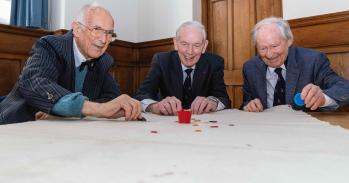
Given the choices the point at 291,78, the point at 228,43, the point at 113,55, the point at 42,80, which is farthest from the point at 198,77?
the point at 113,55

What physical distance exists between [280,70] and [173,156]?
66.4 inches

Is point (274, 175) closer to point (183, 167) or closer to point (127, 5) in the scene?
point (183, 167)

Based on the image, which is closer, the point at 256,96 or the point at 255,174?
the point at 255,174

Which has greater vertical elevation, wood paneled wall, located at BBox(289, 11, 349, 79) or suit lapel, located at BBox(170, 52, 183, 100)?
wood paneled wall, located at BBox(289, 11, 349, 79)

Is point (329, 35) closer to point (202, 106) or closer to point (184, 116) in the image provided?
point (202, 106)

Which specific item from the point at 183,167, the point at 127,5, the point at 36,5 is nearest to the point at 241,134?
the point at 183,167

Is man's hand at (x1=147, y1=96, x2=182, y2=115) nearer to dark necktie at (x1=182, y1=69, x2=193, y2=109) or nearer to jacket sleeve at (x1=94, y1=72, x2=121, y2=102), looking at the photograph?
jacket sleeve at (x1=94, y1=72, x2=121, y2=102)

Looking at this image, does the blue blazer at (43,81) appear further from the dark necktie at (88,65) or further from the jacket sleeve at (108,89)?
the jacket sleeve at (108,89)

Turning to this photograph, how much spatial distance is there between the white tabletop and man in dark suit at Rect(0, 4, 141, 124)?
0.76 ft

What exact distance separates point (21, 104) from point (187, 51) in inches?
46.2

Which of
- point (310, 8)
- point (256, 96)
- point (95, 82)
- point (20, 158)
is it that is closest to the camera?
point (20, 158)

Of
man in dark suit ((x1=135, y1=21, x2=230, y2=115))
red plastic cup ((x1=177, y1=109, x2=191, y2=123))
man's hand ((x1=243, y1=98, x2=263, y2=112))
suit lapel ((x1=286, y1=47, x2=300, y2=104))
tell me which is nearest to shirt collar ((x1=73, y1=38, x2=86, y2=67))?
man in dark suit ((x1=135, y1=21, x2=230, y2=115))

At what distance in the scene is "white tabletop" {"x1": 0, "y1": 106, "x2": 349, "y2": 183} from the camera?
0.51 metres

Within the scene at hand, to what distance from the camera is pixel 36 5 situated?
3428 millimetres
